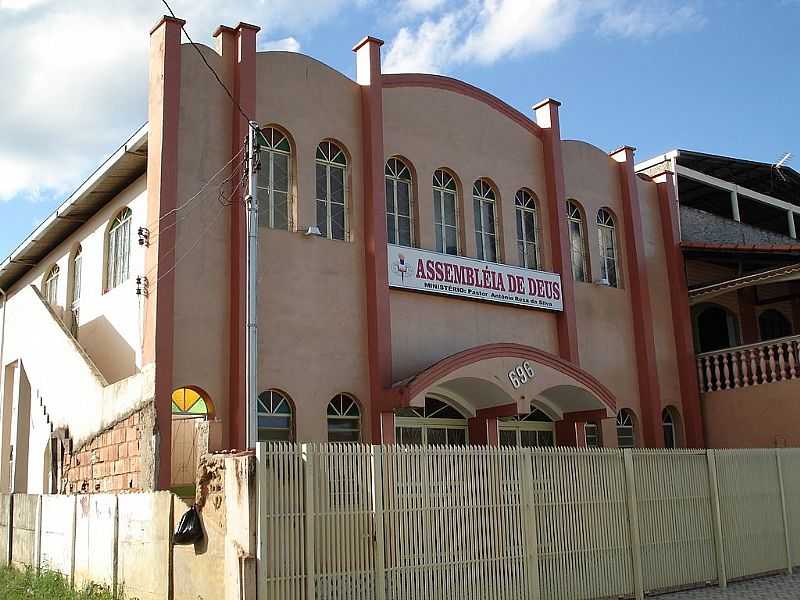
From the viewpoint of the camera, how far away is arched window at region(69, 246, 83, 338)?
17.0 meters

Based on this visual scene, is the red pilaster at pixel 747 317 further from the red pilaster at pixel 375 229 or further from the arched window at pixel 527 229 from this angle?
the red pilaster at pixel 375 229

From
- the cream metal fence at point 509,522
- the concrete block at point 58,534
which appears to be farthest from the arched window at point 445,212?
the concrete block at point 58,534

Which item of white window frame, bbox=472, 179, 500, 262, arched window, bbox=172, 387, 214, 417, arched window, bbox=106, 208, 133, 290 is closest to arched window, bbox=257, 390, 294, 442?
arched window, bbox=172, 387, 214, 417

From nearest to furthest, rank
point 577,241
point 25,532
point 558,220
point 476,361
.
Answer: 1. point 25,532
2. point 476,361
3. point 558,220
4. point 577,241

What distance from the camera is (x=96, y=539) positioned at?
1117 centimetres

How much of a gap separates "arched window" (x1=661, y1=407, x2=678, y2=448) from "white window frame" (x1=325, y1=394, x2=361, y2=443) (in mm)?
8074

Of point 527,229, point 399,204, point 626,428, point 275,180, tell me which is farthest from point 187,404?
point 626,428

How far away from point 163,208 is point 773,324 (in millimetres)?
18085

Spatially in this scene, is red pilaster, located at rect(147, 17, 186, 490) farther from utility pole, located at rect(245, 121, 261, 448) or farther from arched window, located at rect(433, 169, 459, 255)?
arched window, located at rect(433, 169, 459, 255)

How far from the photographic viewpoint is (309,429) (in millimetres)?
13523

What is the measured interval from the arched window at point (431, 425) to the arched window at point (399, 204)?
9.90 feet

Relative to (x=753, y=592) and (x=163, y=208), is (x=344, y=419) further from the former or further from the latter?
(x=753, y=592)

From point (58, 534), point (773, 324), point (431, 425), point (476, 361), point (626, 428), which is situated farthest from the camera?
point (773, 324)

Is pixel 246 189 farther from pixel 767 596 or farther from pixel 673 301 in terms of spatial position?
pixel 673 301
